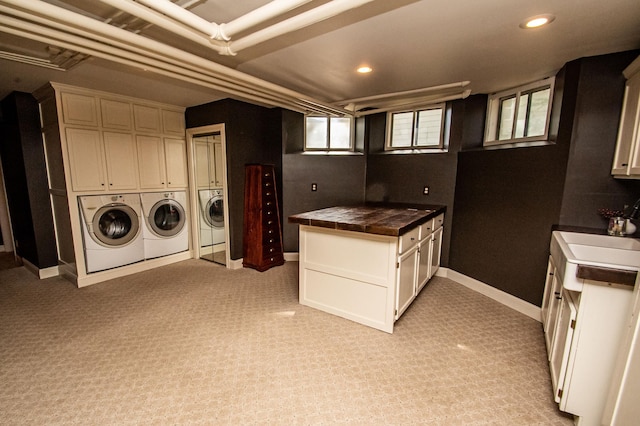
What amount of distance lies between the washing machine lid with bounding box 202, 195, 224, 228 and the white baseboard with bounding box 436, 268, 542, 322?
326 cm

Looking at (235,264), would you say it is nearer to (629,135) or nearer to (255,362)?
(255,362)

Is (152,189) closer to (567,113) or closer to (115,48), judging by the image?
(115,48)

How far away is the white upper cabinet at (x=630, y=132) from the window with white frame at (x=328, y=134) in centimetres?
281

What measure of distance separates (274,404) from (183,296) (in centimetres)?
186

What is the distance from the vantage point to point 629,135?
202cm

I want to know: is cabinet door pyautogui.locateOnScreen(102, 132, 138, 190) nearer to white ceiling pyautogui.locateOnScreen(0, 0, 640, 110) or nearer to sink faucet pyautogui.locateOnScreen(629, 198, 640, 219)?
white ceiling pyautogui.locateOnScreen(0, 0, 640, 110)

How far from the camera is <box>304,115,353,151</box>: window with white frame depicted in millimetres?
4211

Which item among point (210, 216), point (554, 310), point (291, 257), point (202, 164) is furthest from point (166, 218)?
point (554, 310)

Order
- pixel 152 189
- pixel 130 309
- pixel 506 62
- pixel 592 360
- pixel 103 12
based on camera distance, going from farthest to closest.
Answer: pixel 152 189, pixel 130 309, pixel 506 62, pixel 103 12, pixel 592 360

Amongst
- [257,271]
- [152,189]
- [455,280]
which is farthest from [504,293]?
[152,189]

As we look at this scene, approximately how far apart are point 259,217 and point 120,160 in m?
1.84

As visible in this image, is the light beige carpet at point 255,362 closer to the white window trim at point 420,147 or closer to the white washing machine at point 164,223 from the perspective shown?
the white washing machine at point 164,223

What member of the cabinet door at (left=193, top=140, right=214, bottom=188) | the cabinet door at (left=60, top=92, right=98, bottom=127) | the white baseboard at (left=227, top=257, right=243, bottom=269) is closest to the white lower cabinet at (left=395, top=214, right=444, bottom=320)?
the white baseboard at (left=227, top=257, right=243, bottom=269)

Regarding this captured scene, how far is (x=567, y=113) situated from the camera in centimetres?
236
